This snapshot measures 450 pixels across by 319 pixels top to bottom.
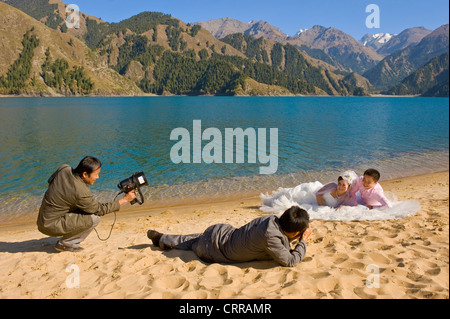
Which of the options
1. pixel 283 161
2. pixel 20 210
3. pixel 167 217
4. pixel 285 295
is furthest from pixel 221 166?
pixel 285 295

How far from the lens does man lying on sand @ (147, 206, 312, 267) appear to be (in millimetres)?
5531

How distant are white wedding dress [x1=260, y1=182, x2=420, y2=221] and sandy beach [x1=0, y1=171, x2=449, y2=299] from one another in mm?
305

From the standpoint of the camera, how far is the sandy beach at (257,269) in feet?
17.1

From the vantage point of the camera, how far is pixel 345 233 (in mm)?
8203

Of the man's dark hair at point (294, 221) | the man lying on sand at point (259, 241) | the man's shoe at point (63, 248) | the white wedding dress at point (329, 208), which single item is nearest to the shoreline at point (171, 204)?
the white wedding dress at point (329, 208)

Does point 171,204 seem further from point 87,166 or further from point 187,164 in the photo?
point 87,166

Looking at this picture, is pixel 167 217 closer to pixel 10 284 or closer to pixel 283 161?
pixel 10 284

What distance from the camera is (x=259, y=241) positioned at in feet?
18.7

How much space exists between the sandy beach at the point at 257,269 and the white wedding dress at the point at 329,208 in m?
0.30

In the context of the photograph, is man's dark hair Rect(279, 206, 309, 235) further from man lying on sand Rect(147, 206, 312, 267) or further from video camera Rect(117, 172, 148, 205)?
video camera Rect(117, 172, 148, 205)

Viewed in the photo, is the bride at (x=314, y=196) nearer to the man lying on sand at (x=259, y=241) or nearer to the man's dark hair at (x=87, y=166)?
the man lying on sand at (x=259, y=241)

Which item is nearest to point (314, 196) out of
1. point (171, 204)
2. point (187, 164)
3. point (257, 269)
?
point (257, 269)
